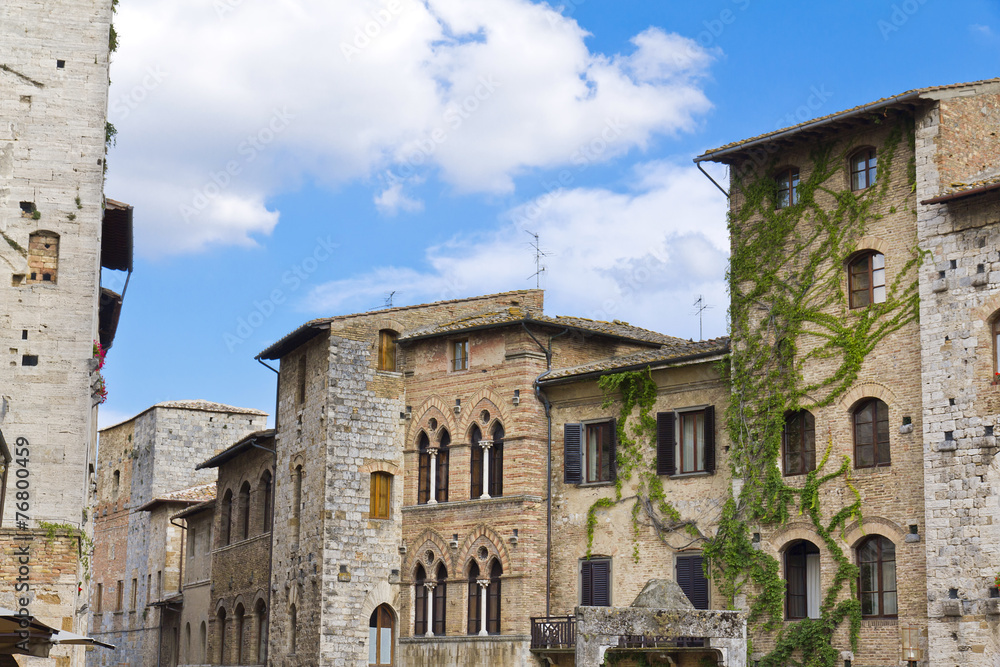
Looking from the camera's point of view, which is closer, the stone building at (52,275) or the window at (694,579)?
the stone building at (52,275)

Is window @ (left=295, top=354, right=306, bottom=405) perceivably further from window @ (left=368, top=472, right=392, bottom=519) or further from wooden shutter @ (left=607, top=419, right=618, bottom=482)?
wooden shutter @ (left=607, top=419, right=618, bottom=482)

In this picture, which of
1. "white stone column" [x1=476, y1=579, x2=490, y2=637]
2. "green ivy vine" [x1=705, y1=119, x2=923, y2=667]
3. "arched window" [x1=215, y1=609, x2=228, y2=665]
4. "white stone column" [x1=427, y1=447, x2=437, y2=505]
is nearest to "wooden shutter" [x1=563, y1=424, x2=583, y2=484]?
"white stone column" [x1=476, y1=579, x2=490, y2=637]

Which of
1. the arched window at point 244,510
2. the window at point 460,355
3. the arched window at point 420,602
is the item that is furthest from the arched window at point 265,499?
the window at point 460,355

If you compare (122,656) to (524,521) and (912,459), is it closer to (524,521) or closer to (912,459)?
(524,521)

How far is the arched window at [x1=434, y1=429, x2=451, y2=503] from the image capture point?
3181cm

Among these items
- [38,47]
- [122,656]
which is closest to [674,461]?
[38,47]

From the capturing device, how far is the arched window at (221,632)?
3919 centimetres

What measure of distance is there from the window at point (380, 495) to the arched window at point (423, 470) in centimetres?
78

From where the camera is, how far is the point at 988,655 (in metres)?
21.4

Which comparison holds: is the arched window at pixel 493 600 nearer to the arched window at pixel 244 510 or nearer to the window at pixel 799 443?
the window at pixel 799 443

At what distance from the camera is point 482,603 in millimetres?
30234

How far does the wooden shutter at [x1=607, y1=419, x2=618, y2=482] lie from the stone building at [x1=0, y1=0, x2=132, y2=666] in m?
11.1

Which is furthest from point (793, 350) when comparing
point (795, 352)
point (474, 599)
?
point (474, 599)

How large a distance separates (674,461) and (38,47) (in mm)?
15300
